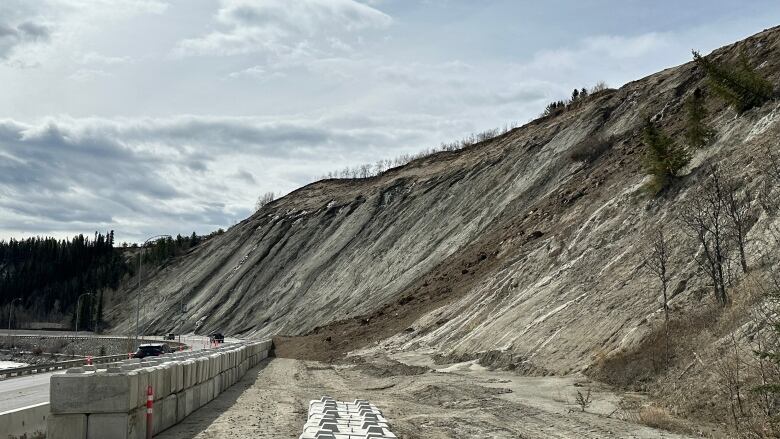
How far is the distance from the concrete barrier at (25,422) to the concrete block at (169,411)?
3179 millimetres

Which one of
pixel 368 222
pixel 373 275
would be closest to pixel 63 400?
pixel 373 275

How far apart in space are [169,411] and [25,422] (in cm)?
433

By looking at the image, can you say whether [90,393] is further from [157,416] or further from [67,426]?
[157,416]

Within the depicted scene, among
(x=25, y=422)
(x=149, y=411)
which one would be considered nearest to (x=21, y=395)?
(x=149, y=411)

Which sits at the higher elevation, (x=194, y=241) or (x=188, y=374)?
(x=194, y=241)

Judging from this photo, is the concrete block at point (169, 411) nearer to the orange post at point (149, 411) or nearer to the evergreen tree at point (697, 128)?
the orange post at point (149, 411)

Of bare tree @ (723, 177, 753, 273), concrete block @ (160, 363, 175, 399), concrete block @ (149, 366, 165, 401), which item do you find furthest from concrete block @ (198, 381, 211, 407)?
bare tree @ (723, 177, 753, 273)

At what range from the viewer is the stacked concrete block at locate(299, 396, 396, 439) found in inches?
439

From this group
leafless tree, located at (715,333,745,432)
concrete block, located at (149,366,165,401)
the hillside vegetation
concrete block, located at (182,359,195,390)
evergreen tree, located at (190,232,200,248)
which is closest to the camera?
concrete block, located at (149,366,165,401)

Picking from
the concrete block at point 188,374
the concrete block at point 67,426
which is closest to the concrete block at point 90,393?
the concrete block at point 67,426

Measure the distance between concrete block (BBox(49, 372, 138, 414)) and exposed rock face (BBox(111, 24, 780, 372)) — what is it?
15310 mm

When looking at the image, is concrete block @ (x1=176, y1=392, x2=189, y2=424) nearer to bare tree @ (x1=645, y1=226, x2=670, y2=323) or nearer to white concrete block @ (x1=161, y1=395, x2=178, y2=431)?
white concrete block @ (x1=161, y1=395, x2=178, y2=431)

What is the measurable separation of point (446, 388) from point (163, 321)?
6728 centimetres

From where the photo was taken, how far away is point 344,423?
12.7 m
